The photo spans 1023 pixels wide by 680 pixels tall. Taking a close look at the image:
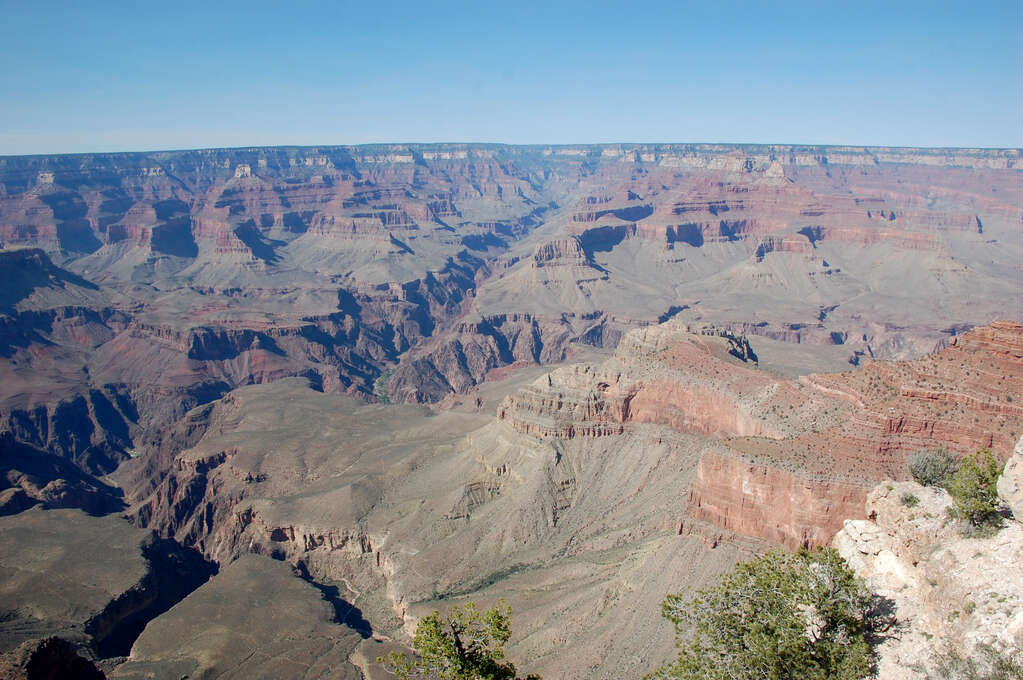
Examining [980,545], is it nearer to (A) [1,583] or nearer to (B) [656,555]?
(B) [656,555]

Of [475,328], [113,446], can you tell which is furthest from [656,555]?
[475,328]

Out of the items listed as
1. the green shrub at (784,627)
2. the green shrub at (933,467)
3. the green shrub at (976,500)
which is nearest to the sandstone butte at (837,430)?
the green shrub at (933,467)

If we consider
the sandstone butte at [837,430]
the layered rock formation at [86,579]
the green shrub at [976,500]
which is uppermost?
the green shrub at [976,500]

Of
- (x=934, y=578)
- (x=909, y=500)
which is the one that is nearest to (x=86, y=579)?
(x=909, y=500)

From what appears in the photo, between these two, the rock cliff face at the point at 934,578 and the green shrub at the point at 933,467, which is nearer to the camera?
the rock cliff face at the point at 934,578

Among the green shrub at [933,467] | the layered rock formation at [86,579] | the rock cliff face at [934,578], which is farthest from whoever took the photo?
the layered rock formation at [86,579]

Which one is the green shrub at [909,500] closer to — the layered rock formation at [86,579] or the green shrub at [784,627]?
the green shrub at [784,627]

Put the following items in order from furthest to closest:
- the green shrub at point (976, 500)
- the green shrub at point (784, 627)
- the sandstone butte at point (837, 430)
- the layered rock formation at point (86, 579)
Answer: the layered rock formation at point (86, 579)
the sandstone butte at point (837, 430)
the green shrub at point (976, 500)
the green shrub at point (784, 627)

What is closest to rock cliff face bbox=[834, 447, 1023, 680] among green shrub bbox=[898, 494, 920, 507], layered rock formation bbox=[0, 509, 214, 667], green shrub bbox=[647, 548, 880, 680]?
green shrub bbox=[898, 494, 920, 507]
